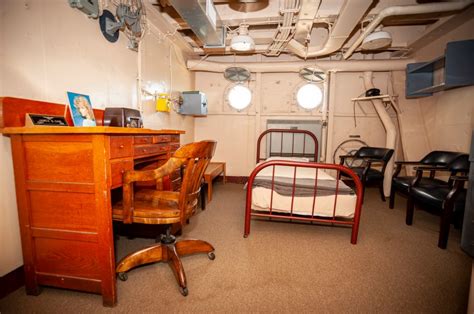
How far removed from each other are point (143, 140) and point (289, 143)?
3160 mm

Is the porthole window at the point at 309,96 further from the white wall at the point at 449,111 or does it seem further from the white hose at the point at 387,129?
the white wall at the point at 449,111

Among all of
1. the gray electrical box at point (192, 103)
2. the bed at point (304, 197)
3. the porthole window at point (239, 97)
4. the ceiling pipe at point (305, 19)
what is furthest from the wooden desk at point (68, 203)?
the porthole window at point (239, 97)

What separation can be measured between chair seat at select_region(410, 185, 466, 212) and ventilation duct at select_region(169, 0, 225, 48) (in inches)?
113

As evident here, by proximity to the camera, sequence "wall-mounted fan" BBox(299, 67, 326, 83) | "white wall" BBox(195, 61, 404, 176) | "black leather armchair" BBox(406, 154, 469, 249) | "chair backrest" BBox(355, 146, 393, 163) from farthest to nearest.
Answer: "white wall" BBox(195, 61, 404, 176), "wall-mounted fan" BBox(299, 67, 326, 83), "chair backrest" BBox(355, 146, 393, 163), "black leather armchair" BBox(406, 154, 469, 249)

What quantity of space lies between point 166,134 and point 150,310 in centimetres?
129

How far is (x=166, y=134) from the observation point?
1.91 metres

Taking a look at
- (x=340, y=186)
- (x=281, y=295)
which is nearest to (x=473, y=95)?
(x=340, y=186)

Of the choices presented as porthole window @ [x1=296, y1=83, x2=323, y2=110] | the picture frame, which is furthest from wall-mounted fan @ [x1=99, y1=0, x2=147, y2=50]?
porthole window @ [x1=296, y1=83, x2=323, y2=110]

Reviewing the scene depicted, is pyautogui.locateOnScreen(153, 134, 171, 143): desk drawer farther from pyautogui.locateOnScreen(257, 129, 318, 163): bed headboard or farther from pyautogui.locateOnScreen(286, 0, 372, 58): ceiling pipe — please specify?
pyautogui.locateOnScreen(257, 129, 318, 163): bed headboard

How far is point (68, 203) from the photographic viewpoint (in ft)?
3.84

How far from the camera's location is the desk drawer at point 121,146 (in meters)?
1.17

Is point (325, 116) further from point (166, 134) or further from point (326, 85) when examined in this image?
point (166, 134)

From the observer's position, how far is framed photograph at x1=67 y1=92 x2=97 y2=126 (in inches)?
60.0

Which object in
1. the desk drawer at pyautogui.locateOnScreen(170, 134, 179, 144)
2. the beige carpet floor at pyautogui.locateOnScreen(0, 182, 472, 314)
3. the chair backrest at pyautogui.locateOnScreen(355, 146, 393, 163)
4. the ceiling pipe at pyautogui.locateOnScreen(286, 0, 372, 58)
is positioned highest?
the ceiling pipe at pyautogui.locateOnScreen(286, 0, 372, 58)
